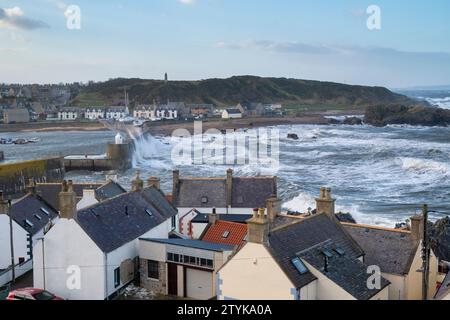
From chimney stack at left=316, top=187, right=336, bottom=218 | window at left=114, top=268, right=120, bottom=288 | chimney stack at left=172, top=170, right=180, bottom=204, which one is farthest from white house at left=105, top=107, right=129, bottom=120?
chimney stack at left=316, top=187, right=336, bottom=218

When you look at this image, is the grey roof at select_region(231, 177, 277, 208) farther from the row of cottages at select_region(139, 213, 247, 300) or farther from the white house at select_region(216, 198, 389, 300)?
the white house at select_region(216, 198, 389, 300)

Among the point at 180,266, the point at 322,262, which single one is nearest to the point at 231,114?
the point at 180,266

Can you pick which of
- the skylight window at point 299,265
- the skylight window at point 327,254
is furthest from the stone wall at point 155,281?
the skylight window at point 299,265

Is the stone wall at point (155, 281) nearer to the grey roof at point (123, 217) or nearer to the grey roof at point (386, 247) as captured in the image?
the grey roof at point (123, 217)

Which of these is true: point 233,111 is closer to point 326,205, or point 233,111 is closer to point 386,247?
point 326,205

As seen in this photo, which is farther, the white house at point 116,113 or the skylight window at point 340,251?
the white house at point 116,113
